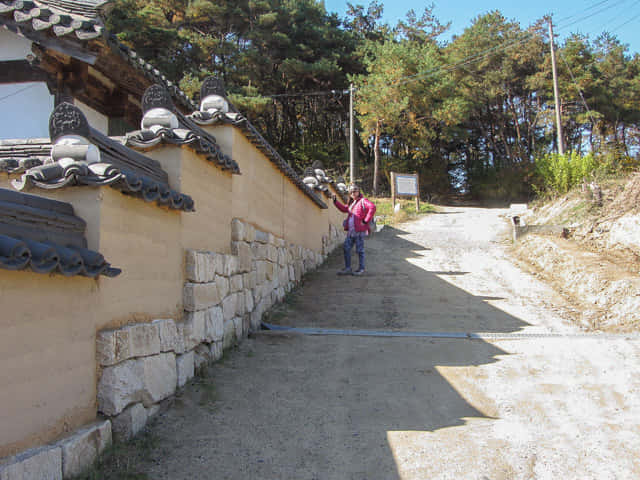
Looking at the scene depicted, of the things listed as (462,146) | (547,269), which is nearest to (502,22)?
(462,146)

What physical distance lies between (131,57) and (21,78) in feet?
5.24

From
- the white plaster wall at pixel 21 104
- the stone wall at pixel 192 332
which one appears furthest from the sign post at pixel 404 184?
the white plaster wall at pixel 21 104

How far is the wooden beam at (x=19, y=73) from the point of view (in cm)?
630

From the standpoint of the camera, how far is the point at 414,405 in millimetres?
3777

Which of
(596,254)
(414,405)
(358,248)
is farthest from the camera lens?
(358,248)

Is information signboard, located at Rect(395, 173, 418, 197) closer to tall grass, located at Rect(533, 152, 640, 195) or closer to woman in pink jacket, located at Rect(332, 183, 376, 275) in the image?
tall grass, located at Rect(533, 152, 640, 195)

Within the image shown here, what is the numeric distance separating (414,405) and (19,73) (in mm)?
6507

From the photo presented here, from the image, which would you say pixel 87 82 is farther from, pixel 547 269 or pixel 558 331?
pixel 547 269

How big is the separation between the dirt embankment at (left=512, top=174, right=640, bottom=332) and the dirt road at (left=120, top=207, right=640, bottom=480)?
1.84ft

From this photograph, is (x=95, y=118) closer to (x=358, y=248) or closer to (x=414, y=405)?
(x=358, y=248)

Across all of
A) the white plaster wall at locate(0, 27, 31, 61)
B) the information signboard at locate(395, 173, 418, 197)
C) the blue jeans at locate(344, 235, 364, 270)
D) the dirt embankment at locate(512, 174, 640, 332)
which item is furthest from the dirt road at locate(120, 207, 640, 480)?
the information signboard at locate(395, 173, 418, 197)

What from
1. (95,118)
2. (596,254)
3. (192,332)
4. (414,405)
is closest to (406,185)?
(596,254)

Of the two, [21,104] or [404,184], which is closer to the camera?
[21,104]

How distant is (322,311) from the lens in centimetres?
697
